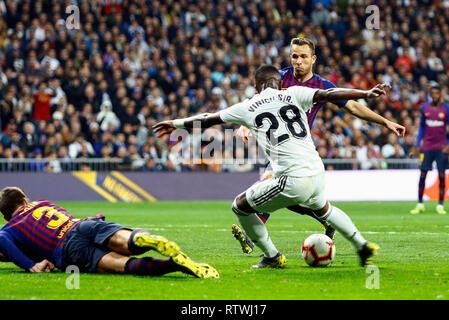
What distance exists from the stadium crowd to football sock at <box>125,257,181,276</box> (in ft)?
45.5

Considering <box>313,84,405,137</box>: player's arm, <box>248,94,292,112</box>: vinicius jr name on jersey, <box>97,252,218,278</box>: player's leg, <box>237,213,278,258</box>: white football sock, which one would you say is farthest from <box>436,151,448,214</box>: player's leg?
<box>97,252,218,278</box>: player's leg

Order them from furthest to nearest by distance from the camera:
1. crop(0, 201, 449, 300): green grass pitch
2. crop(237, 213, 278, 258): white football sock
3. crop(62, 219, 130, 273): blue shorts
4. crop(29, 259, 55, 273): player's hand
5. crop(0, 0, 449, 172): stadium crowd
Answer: crop(0, 0, 449, 172): stadium crowd
crop(237, 213, 278, 258): white football sock
crop(29, 259, 55, 273): player's hand
crop(62, 219, 130, 273): blue shorts
crop(0, 201, 449, 300): green grass pitch

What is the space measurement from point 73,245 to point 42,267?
47cm

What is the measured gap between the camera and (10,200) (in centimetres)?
753

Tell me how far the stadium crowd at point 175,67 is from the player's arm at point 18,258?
13325 millimetres

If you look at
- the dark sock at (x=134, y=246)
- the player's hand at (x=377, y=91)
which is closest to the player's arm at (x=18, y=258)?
the dark sock at (x=134, y=246)

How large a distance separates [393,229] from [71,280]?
7.22 meters

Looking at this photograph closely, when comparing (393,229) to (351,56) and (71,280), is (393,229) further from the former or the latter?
(351,56)

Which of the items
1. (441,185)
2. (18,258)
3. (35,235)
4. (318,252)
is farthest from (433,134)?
(18,258)

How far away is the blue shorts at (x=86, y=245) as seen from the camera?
7.06m

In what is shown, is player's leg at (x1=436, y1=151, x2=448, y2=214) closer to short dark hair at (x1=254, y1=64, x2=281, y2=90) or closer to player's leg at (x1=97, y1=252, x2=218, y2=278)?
short dark hair at (x1=254, y1=64, x2=281, y2=90)

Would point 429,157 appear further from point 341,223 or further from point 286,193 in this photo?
point 286,193

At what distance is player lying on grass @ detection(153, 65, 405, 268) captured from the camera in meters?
7.22
